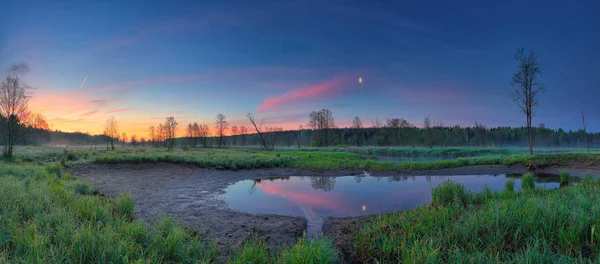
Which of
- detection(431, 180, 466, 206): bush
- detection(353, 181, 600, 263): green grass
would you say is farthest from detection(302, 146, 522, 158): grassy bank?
detection(353, 181, 600, 263): green grass

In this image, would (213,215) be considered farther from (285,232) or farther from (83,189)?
(83,189)

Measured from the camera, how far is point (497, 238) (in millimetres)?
4566

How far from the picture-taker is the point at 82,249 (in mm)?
4102

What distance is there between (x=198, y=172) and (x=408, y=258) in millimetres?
19170

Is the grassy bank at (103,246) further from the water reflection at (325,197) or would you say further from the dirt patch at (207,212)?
the water reflection at (325,197)

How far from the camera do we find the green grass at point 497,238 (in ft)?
12.8

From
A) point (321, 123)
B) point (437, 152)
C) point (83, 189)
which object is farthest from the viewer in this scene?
point (321, 123)

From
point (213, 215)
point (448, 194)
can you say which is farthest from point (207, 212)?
point (448, 194)

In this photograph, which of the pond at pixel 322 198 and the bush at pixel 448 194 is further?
the pond at pixel 322 198

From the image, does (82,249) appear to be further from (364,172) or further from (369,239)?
(364,172)

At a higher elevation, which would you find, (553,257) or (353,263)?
(553,257)

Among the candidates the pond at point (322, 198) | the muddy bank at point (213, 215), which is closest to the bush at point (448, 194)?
the pond at point (322, 198)

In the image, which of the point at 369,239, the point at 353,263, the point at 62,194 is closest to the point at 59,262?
the point at 353,263

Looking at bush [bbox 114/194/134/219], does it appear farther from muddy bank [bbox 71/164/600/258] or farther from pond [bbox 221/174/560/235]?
pond [bbox 221/174/560/235]
